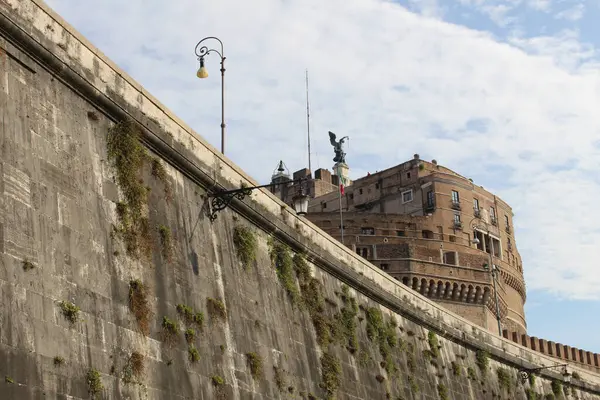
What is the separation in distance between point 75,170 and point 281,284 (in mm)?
7026

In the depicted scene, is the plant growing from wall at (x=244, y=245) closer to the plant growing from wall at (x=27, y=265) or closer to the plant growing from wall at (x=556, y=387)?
the plant growing from wall at (x=27, y=265)

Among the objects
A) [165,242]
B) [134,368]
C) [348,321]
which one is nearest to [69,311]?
[134,368]

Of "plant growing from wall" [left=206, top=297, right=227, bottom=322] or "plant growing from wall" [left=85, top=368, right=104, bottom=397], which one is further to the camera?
"plant growing from wall" [left=206, top=297, right=227, bottom=322]

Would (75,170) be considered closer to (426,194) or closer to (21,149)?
(21,149)

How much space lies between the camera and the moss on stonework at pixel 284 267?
2019 cm

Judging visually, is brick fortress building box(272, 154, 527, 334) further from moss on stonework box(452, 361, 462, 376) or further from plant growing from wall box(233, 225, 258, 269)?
plant growing from wall box(233, 225, 258, 269)

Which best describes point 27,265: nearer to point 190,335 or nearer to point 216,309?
point 190,335

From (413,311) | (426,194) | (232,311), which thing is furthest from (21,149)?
(426,194)

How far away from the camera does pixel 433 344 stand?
1084 inches

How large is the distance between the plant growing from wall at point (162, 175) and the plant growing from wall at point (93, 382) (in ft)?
14.3

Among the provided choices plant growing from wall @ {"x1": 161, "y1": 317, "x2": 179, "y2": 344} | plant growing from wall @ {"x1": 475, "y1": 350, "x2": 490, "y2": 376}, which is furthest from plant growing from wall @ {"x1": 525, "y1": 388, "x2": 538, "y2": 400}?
plant growing from wall @ {"x1": 161, "y1": 317, "x2": 179, "y2": 344}

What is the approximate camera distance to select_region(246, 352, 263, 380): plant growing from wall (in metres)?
17.2

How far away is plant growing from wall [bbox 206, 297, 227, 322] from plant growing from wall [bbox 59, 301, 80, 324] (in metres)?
4.03

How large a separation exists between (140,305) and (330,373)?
7015mm
